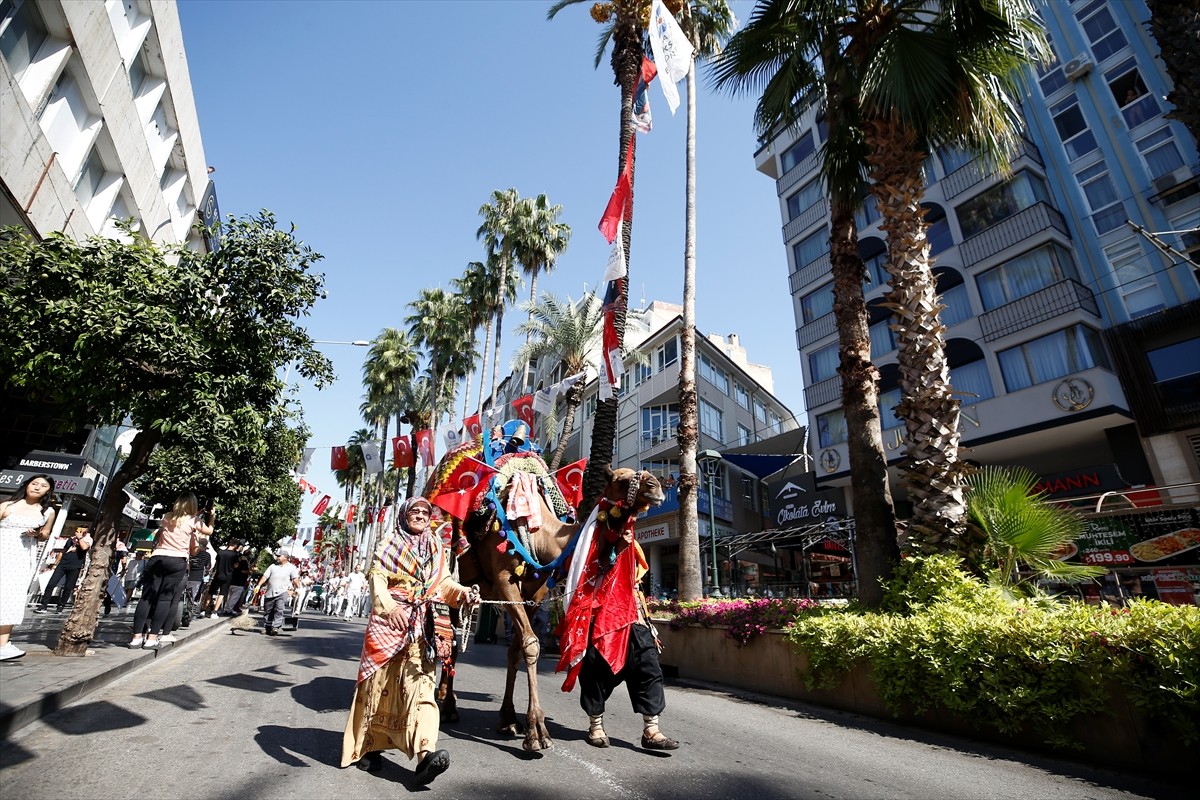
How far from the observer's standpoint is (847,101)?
1026 cm

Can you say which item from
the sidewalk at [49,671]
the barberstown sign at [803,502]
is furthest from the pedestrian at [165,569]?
the barberstown sign at [803,502]

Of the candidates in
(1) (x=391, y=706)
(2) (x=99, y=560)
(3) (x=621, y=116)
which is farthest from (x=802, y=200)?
(1) (x=391, y=706)

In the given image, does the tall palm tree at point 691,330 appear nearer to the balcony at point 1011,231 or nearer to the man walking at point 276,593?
the man walking at point 276,593

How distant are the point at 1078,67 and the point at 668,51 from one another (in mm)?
21279

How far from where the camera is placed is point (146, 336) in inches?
281

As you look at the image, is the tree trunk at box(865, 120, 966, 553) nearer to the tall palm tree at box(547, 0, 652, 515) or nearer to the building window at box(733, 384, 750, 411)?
the tall palm tree at box(547, 0, 652, 515)

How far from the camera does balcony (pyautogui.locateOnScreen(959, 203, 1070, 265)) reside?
20594 millimetres

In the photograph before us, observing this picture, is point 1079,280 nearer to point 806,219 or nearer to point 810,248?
point 810,248

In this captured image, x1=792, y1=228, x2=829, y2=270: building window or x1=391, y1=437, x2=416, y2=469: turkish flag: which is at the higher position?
x1=792, y1=228, x2=829, y2=270: building window

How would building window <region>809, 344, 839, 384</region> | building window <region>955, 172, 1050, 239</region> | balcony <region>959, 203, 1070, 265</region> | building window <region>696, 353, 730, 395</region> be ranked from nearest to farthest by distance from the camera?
balcony <region>959, 203, 1070, 265</region>, building window <region>955, 172, 1050, 239</region>, building window <region>809, 344, 839, 384</region>, building window <region>696, 353, 730, 395</region>

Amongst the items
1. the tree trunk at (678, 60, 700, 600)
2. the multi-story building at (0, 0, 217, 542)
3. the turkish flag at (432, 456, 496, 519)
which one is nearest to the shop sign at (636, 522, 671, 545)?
the tree trunk at (678, 60, 700, 600)

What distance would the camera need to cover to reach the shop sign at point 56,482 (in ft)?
50.9

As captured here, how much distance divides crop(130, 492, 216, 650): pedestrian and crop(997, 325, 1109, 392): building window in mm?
23472

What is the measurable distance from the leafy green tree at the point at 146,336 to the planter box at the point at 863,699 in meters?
8.00
